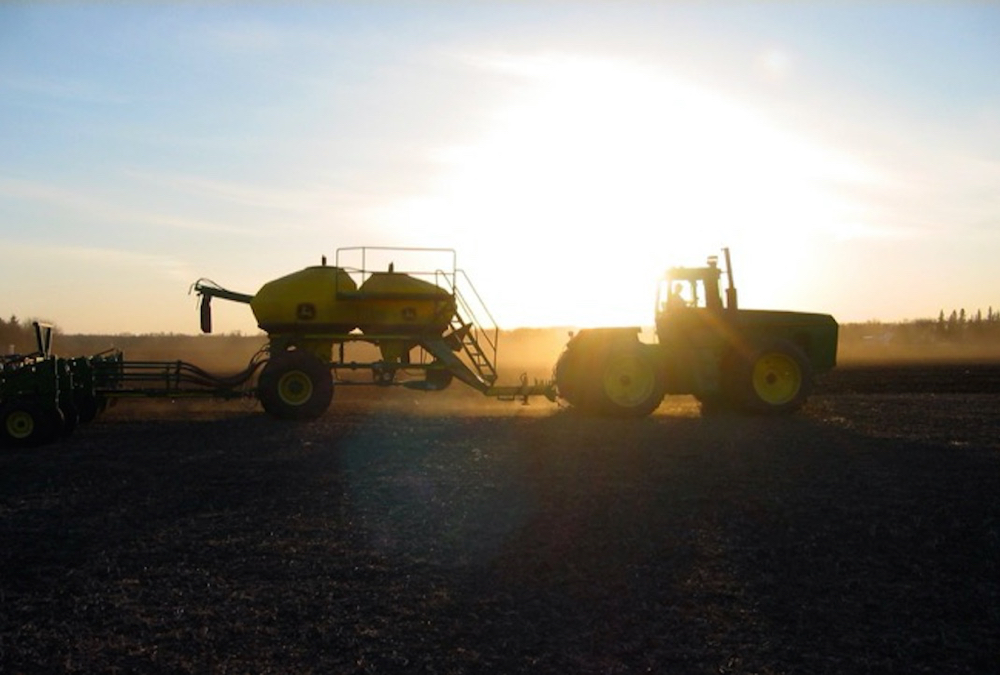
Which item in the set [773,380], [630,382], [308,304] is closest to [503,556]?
[630,382]

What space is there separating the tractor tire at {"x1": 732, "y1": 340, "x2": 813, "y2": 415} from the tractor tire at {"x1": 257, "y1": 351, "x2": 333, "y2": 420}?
27.0ft

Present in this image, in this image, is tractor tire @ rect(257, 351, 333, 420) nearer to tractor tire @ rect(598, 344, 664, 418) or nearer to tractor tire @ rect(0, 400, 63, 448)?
tractor tire @ rect(0, 400, 63, 448)

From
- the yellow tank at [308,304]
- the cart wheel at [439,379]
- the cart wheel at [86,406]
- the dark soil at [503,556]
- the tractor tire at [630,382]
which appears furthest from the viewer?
the cart wheel at [439,379]

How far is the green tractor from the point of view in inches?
733

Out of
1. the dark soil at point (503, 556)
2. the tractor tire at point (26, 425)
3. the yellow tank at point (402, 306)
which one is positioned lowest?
the dark soil at point (503, 556)

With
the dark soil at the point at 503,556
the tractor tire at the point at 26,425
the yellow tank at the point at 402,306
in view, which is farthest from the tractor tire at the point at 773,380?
the tractor tire at the point at 26,425

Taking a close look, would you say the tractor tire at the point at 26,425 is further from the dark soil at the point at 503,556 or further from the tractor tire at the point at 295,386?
the tractor tire at the point at 295,386

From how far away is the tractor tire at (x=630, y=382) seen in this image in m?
18.5

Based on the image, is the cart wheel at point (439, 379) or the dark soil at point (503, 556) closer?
the dark soil at point (503, 556)

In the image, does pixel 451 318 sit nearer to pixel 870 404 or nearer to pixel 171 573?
pixel 870 404

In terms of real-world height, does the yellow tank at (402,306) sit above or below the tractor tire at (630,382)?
above

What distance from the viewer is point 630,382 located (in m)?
18.7

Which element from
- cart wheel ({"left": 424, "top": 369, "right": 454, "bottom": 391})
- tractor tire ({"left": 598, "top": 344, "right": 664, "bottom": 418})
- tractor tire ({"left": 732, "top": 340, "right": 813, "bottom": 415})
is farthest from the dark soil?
cart wheel ({"left": 424, "top": 369, "right": 454, "bottom": 391})

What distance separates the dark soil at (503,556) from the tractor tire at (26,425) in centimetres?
35
